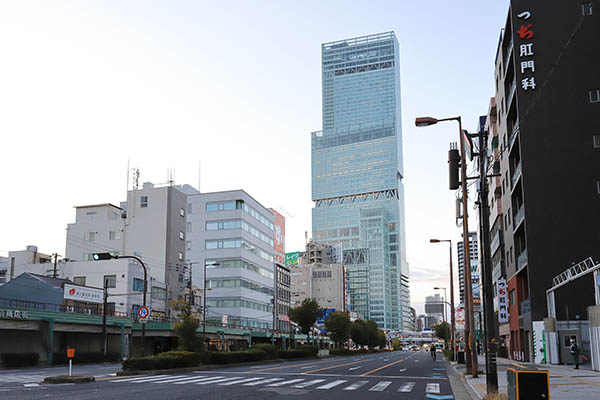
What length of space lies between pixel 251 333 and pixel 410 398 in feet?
238

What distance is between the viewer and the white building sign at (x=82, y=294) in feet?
208

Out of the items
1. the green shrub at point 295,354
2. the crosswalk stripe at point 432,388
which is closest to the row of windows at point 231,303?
the green shrub at point 295,354

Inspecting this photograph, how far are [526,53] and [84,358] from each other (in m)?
48.9

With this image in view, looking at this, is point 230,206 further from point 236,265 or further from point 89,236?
point 89,236

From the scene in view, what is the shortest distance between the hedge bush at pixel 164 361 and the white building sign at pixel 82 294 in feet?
100.0

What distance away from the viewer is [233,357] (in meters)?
45.5

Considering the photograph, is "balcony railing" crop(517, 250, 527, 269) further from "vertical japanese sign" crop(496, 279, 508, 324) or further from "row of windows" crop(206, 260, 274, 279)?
"row of windows" crop(206, 260, 274, 279)

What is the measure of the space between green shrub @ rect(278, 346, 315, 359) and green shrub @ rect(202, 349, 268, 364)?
8.03 m

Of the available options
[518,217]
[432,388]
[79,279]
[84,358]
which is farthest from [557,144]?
[79,279]

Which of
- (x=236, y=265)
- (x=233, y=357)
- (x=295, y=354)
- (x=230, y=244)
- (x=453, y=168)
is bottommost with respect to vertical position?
(x=295, y=354)

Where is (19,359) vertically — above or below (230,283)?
below

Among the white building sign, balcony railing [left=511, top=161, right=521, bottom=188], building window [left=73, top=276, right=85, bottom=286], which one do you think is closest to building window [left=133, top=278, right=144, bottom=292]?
building window [left=73, top=276, right=85, bottom=286]

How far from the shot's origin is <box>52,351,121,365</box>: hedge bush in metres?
50.1

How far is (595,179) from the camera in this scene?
5094 cm
